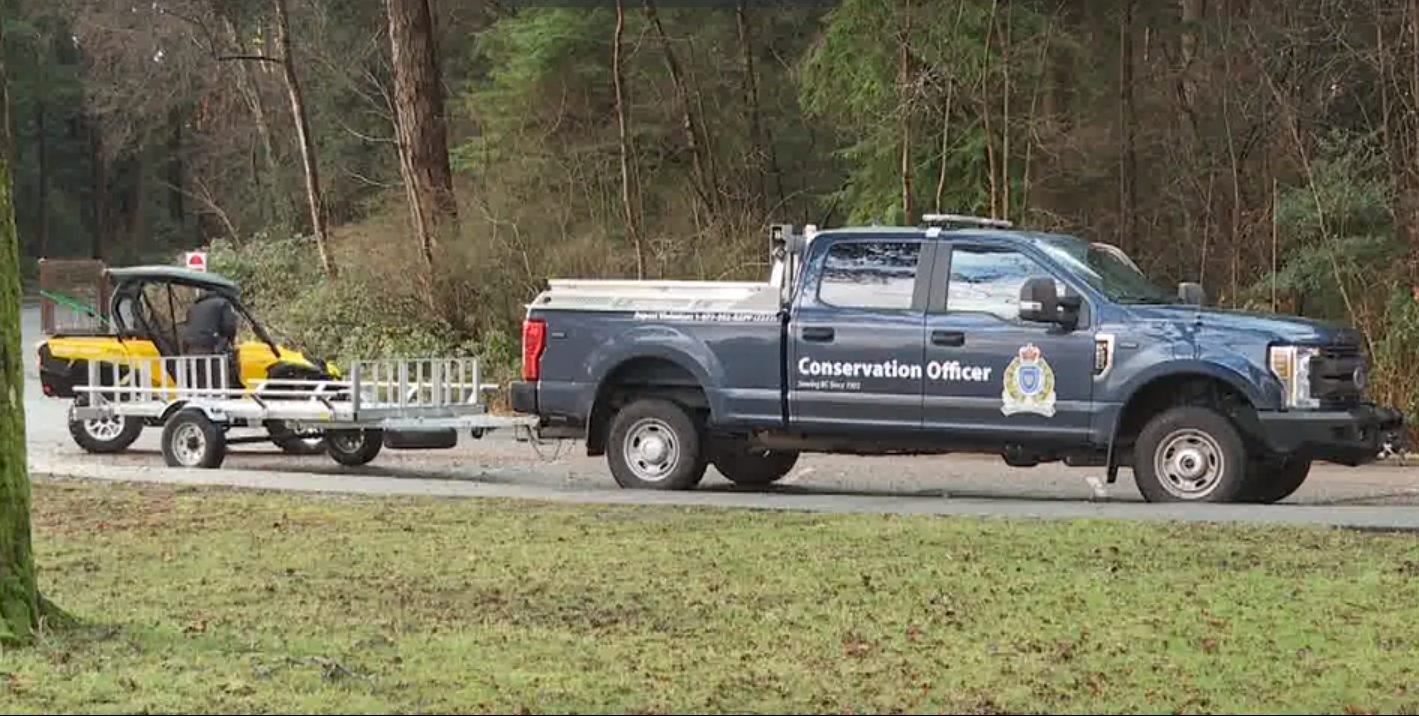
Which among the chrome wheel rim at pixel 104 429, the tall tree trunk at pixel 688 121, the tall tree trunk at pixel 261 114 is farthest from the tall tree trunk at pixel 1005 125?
the tall tree trunk at pixel 261 114

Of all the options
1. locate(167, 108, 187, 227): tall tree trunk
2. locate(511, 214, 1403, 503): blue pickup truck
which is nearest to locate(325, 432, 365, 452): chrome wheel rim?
locate(511, 214, 1403, 503): blue pickup truck

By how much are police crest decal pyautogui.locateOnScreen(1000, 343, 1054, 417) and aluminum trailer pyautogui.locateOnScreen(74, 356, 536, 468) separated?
443 centimetres

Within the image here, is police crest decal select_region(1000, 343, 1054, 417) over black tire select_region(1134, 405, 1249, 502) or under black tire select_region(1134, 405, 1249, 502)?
over

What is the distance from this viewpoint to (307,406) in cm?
1619

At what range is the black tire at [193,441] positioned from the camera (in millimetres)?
16609

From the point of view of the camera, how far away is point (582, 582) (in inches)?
375

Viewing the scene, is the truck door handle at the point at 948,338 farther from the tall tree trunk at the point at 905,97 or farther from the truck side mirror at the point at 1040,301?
the tall tree trunk at the point at 905,97

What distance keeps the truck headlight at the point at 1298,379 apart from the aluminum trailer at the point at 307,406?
6.34 m

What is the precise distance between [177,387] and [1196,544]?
986 centimetres

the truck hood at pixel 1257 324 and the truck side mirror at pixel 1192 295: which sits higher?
the truck side mirror at pixel 1192 295

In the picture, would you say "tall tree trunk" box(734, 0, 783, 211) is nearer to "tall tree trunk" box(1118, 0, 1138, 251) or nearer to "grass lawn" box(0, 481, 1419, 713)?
"tall tree trunk" box(1118, 0, 1138, 251)

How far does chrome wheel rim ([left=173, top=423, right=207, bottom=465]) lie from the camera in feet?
54.9

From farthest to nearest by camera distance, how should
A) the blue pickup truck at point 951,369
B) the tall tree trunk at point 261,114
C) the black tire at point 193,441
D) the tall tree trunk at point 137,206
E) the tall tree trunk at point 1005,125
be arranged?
the tall tree trunk at point 137,206 → the tall tree trunk at point 261,114 → the tall tree trunk at point 1005,125 → the black tire at point 193,441 → the blue pickup truck at point 951,369

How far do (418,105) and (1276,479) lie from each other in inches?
639
